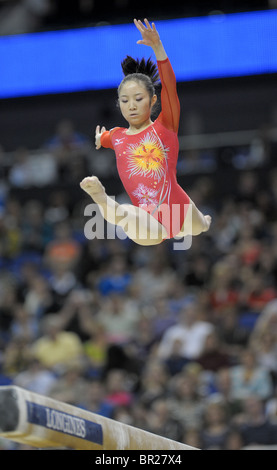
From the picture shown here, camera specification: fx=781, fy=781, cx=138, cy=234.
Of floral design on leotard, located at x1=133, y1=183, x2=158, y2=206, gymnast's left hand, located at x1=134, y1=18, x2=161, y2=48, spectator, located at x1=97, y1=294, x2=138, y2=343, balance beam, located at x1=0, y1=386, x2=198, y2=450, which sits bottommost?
balance beam, located at x1=0, y1=386, x2=198, y2=450

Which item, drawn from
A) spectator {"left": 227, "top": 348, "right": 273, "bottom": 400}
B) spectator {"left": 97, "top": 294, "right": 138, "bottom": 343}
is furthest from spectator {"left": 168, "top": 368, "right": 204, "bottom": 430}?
spectator {"left": 97, "top": 294, "right": 138, "bottom": 343}

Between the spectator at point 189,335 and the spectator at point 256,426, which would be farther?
the spectator at point 189,335

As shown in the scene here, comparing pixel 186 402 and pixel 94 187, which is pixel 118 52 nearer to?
pixel 186 402

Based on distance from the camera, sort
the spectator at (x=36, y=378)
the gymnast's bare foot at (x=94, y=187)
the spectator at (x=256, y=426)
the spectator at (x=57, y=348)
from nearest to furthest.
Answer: the gymnast's bare foot at (x=94, y=187) < the spectator at (x=256, y=426) < the spectator at (x=36, y=378) < the spectator at (x=57, y=348)

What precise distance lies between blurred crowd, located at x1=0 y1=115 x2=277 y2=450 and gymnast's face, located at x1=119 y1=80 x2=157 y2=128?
139 inches

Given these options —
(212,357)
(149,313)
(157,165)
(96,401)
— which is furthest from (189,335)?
(157,165)

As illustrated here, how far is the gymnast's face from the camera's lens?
412 cm

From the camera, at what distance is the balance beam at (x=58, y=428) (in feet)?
11.3

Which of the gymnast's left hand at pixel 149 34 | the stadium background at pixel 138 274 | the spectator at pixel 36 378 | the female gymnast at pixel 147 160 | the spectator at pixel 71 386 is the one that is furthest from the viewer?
the spectator at pixel 36 378

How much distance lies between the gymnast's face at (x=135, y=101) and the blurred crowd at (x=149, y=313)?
3.53 m

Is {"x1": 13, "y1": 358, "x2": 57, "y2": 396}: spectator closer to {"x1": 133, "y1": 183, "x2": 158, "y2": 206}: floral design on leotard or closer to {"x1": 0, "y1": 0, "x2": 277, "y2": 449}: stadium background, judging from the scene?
{"x1": 0, "y1": 0, "x2": 277, "y2": 449}: stadium background

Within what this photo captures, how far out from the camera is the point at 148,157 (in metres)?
4.24

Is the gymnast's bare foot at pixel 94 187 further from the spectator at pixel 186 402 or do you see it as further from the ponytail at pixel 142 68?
the spectator at pixel 186 402

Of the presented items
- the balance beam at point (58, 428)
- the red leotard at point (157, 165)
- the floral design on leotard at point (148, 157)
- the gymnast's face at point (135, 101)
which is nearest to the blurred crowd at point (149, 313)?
the balance beam at point (58, 428)
